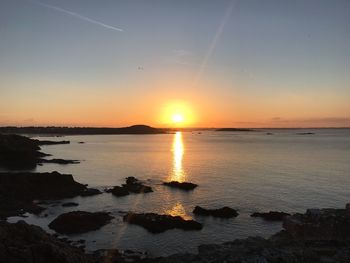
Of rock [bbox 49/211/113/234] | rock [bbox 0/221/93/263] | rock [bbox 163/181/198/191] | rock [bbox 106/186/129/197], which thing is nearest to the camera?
rock [bbox 0/221/93/263]

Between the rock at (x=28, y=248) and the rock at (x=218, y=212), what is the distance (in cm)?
2574

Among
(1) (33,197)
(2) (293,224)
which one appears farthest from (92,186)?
(2) (293,224)

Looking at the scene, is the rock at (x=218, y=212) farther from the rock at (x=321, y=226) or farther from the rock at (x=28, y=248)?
the rock at (x=28, y=248)

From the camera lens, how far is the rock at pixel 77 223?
3894cm

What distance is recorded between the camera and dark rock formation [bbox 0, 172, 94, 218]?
50.1 metres

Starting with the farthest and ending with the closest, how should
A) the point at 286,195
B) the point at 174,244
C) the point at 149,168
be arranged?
the point at 149,168 < the point at 286,195 < the point at 174,244

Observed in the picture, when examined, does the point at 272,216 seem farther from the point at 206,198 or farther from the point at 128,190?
the point at 128,190

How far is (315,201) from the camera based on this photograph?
53438 mm

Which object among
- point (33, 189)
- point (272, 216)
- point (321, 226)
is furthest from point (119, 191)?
point (321, 226)

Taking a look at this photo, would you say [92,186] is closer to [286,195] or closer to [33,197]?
[33,197]

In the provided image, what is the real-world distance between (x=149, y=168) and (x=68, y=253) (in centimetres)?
7893

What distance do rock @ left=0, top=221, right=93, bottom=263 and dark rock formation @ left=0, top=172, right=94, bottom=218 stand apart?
28.1 metres

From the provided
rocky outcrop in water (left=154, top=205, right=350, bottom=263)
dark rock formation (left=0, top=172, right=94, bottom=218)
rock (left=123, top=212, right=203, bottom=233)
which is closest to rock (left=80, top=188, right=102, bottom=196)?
dark rock formation (left=0, top=172, right=94, bottom=218)

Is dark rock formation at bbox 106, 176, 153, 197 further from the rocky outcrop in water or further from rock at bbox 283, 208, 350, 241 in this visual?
rock at bbox 283, 208, 350, 241
